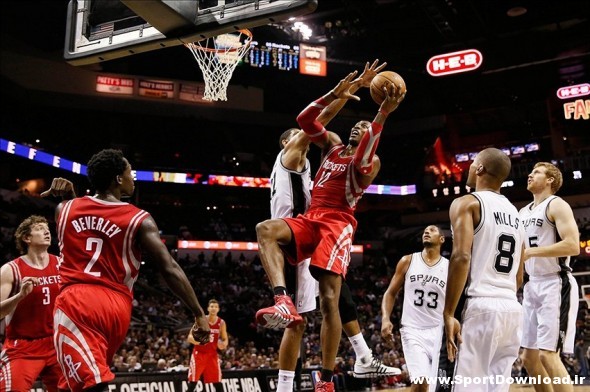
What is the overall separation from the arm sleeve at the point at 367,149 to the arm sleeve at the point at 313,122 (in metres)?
0.38

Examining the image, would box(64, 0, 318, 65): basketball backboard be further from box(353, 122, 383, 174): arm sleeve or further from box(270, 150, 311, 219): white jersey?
box(270, 150, 311, 219): white jersey

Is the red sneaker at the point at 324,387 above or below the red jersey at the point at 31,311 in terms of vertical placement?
below

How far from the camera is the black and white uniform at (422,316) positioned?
6.74m

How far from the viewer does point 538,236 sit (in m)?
5.86

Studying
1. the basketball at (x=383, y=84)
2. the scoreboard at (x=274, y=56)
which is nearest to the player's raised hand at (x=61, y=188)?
the basketball at (x=383, y=84)

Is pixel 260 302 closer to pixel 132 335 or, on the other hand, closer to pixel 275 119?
pixel 132 335

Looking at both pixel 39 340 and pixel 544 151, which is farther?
pixel 544 151

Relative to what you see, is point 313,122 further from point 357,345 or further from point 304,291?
point 357,345

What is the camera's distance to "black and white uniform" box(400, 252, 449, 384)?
674cm

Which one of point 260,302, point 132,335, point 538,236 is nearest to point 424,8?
point 260,302

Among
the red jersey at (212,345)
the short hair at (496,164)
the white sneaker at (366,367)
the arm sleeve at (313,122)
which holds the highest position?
the arm sleeve at (313,122)

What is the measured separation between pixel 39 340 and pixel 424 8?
18.5m

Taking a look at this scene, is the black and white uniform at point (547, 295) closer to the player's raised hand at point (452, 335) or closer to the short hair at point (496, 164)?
the short hair at point (496, 164)

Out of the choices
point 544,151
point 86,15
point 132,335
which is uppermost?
point 544,151
